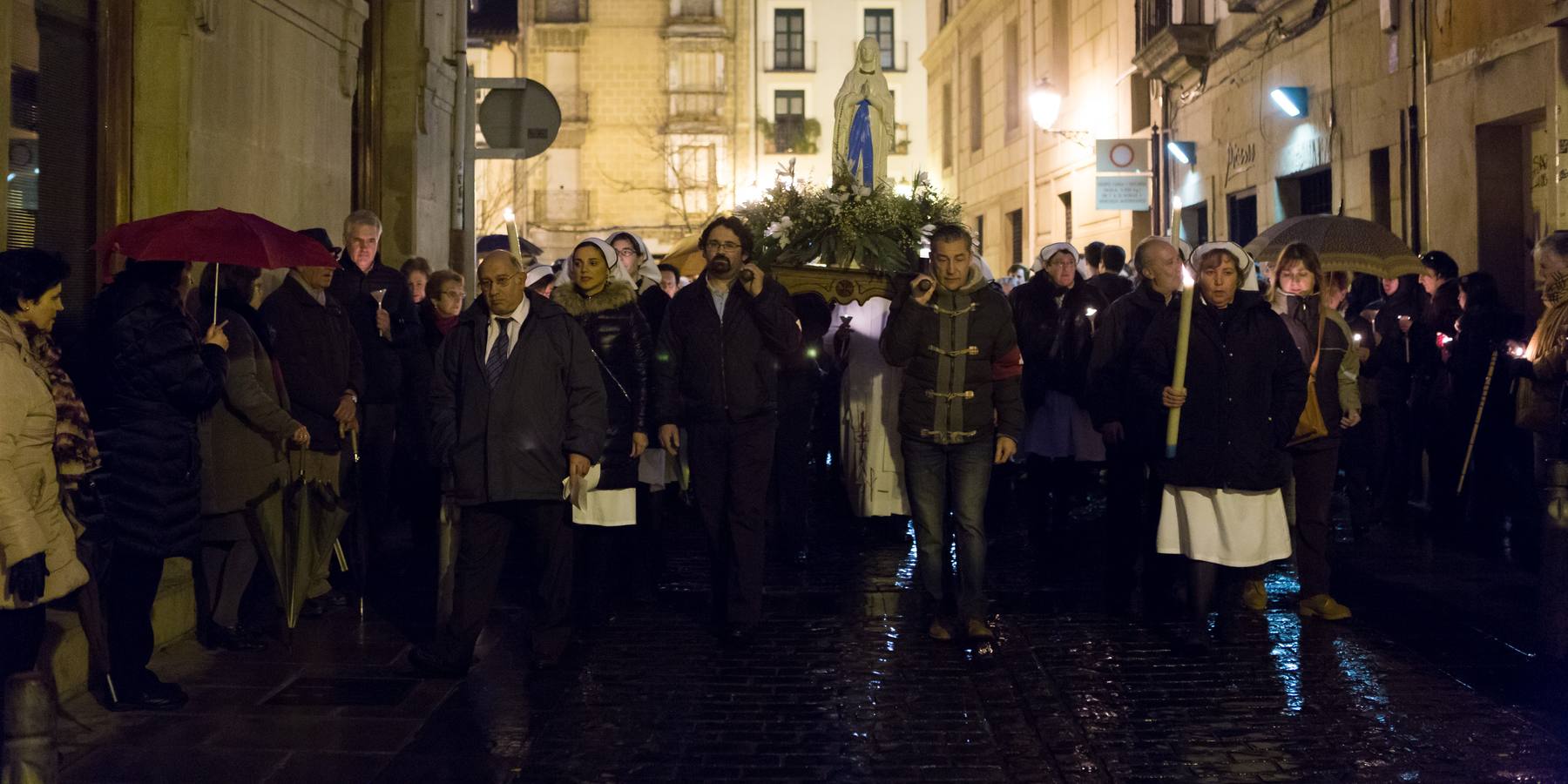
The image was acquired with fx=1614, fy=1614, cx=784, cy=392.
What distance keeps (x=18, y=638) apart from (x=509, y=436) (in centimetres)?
235

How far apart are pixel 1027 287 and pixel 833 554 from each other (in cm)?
234

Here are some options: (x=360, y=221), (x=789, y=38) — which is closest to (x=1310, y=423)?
(x=360, y=221)

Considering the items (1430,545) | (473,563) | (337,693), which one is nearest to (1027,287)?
(1430,545)

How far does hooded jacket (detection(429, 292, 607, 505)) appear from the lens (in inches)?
282

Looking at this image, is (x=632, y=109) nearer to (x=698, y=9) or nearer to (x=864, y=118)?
(x=698, y=9)

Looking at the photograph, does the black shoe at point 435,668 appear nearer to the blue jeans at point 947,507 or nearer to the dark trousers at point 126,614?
the dark trousers at point 126,614

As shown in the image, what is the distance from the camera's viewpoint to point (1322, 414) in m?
8.28

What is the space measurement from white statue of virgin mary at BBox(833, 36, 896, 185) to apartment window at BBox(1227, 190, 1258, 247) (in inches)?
312

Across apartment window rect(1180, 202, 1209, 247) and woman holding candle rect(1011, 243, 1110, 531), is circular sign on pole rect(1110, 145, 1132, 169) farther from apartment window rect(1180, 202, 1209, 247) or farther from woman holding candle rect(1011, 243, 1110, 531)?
woman holding candle rect(1011, 243, 1110, 531)

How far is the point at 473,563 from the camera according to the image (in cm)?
726

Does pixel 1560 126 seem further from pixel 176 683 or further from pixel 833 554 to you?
pixel 176 683

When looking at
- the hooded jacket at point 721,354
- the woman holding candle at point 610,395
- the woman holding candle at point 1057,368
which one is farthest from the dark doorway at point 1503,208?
the woman holding candle at point 610,395

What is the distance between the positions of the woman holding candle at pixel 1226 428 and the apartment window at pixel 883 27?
169ft

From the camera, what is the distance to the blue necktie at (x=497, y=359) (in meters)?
7.23
